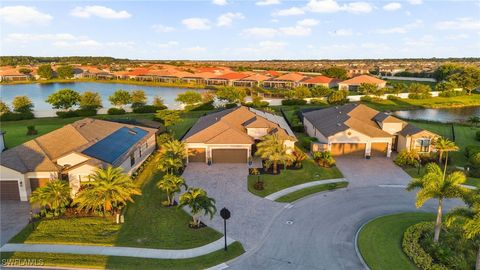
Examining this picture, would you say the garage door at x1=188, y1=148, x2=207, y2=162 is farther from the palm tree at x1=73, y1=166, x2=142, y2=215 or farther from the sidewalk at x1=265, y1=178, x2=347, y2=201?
the palm tree at x1=73, y1=166, x2=142, y2=215

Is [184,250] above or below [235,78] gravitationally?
below

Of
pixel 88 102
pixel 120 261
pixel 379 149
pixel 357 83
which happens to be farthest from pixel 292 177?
pixel 357 83

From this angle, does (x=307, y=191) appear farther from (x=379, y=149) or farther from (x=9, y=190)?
(x=9, y=190)

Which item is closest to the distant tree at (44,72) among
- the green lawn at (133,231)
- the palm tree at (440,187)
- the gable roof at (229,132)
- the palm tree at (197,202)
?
the gable roof at (229,132)

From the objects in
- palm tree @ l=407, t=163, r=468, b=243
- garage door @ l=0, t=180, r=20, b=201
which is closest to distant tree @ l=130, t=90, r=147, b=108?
garage door @ l=0, t=180, r=20, b=201

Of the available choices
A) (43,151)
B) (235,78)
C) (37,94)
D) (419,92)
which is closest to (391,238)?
(43,151)

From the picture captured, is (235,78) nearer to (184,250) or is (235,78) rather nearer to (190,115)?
(190,115)
